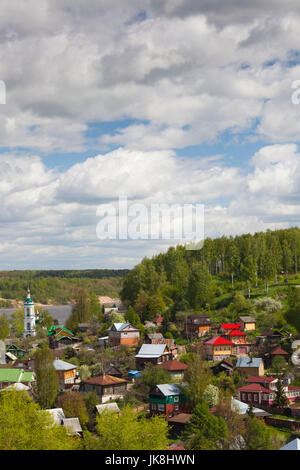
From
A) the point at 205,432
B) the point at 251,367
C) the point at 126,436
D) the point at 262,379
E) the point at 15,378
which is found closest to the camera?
the point at 126,436

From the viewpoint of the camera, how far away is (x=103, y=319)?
98000mm

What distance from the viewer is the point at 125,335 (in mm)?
76562

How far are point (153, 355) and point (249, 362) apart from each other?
1266 centimetres

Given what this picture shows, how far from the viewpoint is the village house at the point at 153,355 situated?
6309cm

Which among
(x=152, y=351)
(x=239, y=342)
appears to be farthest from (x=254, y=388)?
(x=152, y=351)

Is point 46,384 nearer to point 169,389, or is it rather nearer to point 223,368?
point 169,389

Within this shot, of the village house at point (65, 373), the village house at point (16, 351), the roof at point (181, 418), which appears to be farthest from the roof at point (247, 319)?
the village house at point (16, 351)

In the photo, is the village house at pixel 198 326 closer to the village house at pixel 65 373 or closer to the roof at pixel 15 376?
the village house at pixel 65 373

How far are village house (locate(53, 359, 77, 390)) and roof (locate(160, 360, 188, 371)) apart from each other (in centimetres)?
1262

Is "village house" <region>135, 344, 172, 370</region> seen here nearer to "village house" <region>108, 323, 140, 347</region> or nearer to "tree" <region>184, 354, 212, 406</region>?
"village house" <region>108, 323, 140, 347</region>

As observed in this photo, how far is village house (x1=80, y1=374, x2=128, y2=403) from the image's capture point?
181 feet
